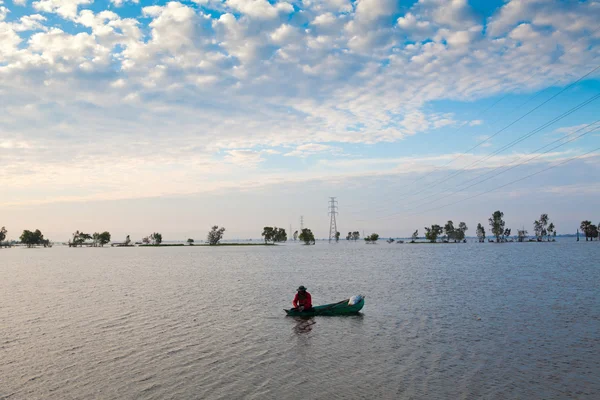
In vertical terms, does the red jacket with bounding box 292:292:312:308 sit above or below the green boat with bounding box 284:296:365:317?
above

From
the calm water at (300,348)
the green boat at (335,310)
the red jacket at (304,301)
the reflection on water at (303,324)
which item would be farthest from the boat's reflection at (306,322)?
the red jacket at (304,301)

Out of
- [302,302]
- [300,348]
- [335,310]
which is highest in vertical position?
[302,302]

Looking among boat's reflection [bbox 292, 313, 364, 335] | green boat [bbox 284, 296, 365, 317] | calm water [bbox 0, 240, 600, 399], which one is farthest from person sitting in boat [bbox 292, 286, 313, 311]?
calm water [bbox 0, 240, 600, 399]

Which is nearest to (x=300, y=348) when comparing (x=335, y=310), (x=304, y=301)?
(x=304, y=301)

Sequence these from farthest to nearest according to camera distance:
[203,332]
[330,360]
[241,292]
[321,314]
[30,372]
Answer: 1. [241,292]
2. [321,314]
3. [203,332]
4. [330,360]
5. [30,372]

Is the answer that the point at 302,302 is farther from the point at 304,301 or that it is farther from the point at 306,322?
the point at 306,322

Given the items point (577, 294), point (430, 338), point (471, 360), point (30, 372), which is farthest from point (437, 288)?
point (30, 372)

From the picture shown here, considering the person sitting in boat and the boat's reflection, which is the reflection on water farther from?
the person sitting in boat

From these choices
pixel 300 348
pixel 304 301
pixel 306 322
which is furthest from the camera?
pixel 304 301

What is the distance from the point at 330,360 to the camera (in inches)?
859

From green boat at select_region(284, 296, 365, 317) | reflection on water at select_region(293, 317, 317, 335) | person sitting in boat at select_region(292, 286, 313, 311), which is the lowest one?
reflection on water at select_region(293, 317, 317, 335)

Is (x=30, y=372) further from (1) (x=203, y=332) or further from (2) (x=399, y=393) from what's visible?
(2) (x=399, y=393)

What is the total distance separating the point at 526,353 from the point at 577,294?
91.9 feet

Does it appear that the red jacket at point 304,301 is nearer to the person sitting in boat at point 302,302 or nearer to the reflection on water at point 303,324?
the person sitting in boat at point 302,302
